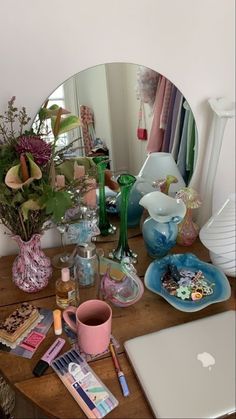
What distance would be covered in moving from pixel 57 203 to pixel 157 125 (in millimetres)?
488

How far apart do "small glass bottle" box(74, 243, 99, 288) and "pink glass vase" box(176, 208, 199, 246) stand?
0.30 metres

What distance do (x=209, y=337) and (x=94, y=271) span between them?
328 millimetres

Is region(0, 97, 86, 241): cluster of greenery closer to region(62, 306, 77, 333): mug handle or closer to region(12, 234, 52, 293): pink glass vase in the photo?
region(12, 234, 52, 293): pink glass vase

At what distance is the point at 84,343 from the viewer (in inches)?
29.2

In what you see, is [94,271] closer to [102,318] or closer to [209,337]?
[102,318]

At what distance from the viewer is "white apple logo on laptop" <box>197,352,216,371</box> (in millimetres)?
719

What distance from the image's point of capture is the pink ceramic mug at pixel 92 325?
73 centimetres

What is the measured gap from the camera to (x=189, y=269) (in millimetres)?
990

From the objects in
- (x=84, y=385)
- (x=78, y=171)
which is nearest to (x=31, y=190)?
(x=78, y=171)

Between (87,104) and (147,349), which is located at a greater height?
(87,104)

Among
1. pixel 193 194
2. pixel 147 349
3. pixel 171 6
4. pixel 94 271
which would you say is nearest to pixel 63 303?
pixel 94 271

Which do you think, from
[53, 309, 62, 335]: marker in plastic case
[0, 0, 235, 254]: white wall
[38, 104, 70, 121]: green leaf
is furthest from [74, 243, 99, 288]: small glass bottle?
[38, 104, 70, 121]: green leaf

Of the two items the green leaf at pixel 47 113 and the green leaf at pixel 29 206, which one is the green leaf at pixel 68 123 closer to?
the green leaf at pixel 47 113

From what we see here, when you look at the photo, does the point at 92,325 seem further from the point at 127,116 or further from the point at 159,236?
the point at 127,116
